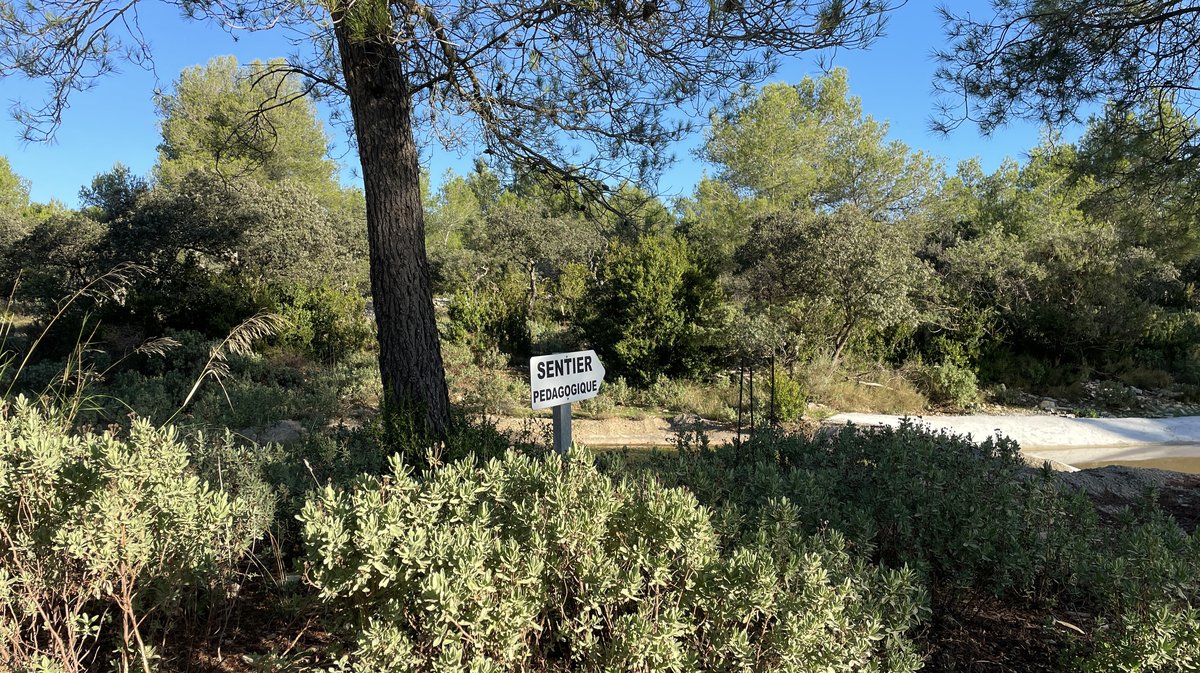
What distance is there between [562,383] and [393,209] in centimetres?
170

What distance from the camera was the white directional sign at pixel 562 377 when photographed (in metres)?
2.81

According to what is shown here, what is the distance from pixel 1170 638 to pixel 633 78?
168 inches

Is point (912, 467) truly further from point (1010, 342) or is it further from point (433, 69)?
point (1010, 342)

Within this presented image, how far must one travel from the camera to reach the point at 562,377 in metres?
2.97

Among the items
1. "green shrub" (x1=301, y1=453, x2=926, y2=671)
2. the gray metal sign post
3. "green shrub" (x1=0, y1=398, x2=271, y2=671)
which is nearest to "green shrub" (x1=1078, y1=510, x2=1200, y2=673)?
"green shrub" (x1=301, y1=453, x2=926, y2=671)

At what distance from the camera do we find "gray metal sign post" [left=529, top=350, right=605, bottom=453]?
9.23ft

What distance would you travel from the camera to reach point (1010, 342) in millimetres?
11516

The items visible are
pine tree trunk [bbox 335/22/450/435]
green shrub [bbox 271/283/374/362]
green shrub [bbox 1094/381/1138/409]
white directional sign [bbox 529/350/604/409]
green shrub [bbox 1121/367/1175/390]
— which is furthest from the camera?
green shrub [bbox 1121/367/1175/390]

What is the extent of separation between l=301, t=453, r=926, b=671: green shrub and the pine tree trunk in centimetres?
224

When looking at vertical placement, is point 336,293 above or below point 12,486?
above

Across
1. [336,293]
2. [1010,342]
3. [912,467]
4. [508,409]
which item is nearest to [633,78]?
[912,467]

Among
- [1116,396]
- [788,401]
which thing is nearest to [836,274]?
[788,401]

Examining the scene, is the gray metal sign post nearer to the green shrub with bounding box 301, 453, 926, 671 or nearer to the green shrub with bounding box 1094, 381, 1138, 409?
the green shrub with bounding box 301, 453, 926, 671

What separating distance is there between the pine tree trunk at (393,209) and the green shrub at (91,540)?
211cm
